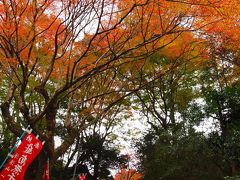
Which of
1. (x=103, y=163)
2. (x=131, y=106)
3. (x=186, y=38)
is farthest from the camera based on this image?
(x=103, y=163)

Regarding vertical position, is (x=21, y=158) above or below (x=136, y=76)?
below

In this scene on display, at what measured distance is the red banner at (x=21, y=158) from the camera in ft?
20.8

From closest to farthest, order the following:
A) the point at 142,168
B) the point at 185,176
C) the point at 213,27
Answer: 1. the point at 213,27
2. the point at 185,176
3. the point at 142,168

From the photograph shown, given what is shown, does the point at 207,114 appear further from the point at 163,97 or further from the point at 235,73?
the point at 163,97

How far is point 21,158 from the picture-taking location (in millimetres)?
6539

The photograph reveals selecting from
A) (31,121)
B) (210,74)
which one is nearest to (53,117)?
(31,121)

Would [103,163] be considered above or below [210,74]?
below

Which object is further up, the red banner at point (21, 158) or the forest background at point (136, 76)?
the forest background at point (136, 76)

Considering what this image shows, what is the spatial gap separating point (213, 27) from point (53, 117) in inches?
198

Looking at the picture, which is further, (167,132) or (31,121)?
(167,132)

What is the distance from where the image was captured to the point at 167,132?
12.5 m

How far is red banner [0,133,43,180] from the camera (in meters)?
6.34

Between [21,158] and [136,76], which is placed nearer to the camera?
[21,158]

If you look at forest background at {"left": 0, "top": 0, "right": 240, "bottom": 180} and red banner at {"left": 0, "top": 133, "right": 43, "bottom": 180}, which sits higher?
forest background at {"left": 0, "top": 0, "right": 240, "bottom": 180}
